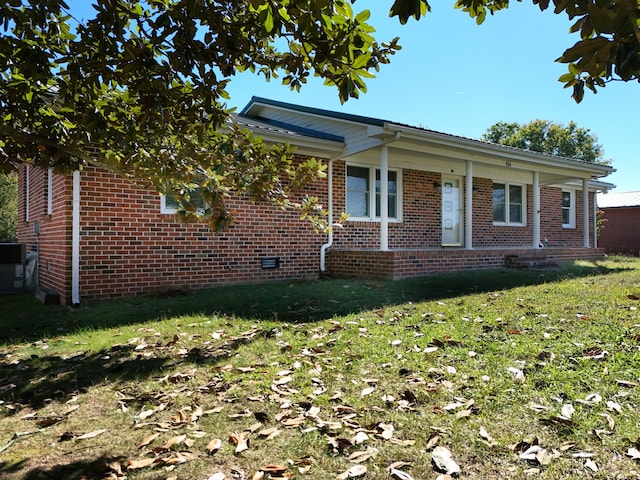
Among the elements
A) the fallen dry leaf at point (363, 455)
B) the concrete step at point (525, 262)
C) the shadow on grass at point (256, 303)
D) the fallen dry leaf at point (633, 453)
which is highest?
the concrete step at point (525, 262)

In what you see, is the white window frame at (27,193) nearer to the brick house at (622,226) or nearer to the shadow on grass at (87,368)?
the shadow on grass at (87,368)

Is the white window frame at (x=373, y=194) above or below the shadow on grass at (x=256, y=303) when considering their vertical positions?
above

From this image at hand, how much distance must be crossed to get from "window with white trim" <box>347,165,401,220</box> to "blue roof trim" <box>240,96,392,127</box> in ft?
4.61

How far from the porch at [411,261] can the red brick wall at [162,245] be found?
2.68 feet

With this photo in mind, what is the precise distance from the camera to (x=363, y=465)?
7.07 ft

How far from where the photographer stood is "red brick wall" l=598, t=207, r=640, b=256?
2433cm

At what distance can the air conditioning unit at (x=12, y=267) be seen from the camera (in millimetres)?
8727

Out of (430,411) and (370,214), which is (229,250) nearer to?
(370,214)

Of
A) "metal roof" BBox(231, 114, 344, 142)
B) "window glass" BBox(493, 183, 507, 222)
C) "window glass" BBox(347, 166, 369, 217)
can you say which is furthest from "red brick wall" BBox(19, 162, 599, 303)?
"window glass" BBox(493, 183, 507, 222)

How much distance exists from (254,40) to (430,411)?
321 centimetres

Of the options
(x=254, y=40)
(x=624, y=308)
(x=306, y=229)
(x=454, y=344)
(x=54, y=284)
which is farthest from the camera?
(x=306, y=229)

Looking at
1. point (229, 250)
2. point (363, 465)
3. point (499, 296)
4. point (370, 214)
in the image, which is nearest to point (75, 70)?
point (363, 465)

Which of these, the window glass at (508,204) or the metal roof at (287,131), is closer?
the metal roof at (287,131)

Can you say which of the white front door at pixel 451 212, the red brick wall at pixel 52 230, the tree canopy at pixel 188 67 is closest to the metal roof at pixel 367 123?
the white front door at pixel 451 212
